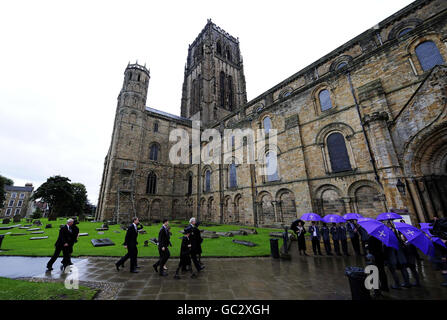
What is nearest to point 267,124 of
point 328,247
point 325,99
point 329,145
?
point 325,99

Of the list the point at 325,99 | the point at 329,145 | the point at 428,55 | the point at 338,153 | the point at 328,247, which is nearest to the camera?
the point at 328,247

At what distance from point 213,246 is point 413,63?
16.9 m

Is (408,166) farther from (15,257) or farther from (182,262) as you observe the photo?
(15,257)

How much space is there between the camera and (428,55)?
1105 cm

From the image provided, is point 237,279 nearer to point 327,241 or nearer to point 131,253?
point 131,253

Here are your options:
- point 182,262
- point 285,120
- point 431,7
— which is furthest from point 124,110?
point 431,7

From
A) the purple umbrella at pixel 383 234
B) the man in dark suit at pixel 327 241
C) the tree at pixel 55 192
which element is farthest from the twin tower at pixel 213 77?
the purple umbrella at pixel 383 234

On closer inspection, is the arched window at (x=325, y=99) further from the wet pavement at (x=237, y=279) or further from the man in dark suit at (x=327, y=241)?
the wet pavement at (x=237, y=279)

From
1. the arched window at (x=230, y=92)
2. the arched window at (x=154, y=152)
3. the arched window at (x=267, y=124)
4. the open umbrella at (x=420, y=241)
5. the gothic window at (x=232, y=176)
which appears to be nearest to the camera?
the open umbrella at (x=420, y=241)

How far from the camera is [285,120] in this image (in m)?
17.6

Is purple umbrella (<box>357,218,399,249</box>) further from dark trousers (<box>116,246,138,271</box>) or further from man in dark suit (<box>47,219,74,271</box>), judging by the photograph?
man in dark suit (<box>47,219,74,271</box>)

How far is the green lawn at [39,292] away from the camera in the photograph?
3.45 meters

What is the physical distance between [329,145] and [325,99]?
14.3 feet

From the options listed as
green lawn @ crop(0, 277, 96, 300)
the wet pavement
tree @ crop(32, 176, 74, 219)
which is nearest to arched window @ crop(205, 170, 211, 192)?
the wet pavement
